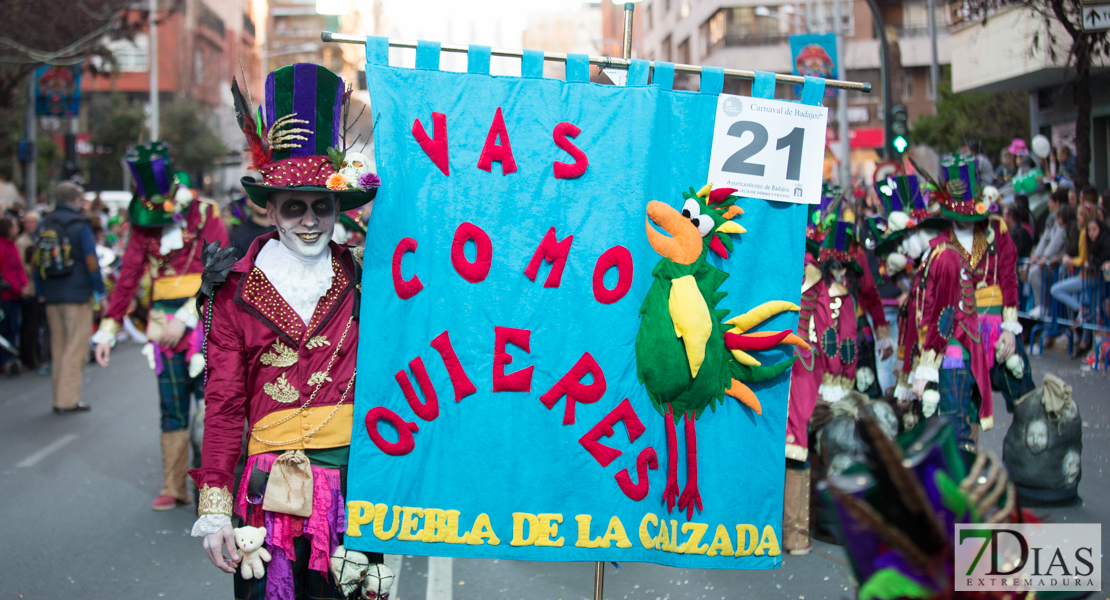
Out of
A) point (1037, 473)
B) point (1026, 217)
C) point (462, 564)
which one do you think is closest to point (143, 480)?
point (462, 564)

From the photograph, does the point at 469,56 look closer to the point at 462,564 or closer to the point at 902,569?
the point at 902,569

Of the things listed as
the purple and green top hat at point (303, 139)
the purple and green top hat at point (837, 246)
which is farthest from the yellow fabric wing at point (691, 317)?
the purple and green top hat at point (837, 246)

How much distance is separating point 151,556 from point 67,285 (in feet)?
19.3

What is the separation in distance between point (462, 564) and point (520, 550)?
2.48 meters

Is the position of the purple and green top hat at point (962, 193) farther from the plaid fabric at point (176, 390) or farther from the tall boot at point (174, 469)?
the tall boot at point (174, 469)

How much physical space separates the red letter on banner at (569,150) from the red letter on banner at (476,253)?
0.31 m

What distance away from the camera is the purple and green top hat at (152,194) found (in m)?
6.41

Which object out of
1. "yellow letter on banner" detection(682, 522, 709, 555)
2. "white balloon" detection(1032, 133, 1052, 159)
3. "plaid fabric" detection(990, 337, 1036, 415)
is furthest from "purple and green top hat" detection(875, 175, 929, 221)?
"white balloon" detection(1032, 133, 1052, 159)

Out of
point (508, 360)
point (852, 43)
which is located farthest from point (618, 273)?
point (852, 43)

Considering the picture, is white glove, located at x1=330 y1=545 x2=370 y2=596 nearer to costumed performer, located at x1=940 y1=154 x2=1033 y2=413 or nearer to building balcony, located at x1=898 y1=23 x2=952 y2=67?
costumed performer, located at x1=940 y1=154 x2=1033 y2=413

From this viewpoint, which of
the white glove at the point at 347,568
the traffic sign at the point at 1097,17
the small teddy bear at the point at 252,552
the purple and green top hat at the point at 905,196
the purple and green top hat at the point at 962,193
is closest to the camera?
the small teddy bear at the point at 252,552

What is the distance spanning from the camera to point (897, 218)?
6.81 metres

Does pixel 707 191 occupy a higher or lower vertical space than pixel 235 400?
higher

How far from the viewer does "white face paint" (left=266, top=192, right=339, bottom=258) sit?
10.6 ft
